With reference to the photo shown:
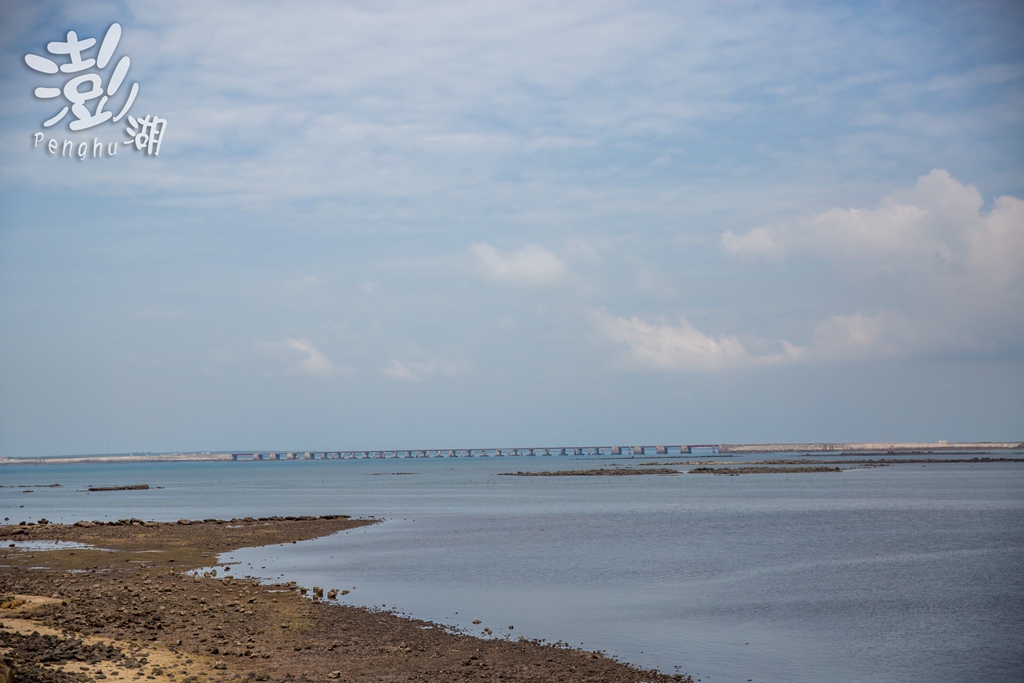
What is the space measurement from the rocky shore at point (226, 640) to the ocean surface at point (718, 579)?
202 cm

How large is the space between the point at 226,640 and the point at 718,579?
19045mm

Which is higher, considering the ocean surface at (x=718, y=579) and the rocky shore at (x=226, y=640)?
the rocky shore at (x=226, y=640)

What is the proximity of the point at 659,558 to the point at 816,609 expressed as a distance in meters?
12.6

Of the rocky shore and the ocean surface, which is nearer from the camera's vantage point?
the rocky shore

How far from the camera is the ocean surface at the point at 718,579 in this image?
21953 millimetres

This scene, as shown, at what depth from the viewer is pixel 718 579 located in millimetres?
33312

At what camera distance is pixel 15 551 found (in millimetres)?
40812

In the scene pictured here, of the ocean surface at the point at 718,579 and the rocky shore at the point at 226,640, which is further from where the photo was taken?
the ocean surface at the point at 718,579

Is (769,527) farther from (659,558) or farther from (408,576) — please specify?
(408,576)

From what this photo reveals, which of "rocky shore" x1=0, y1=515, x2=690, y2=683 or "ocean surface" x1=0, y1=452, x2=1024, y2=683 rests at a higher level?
"rocky shore" x1=0, y1=515, x2=690, y2=683

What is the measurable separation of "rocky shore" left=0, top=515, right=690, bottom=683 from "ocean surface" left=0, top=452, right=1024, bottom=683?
6.61 feet

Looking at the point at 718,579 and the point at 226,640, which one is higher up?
the point at 226,640

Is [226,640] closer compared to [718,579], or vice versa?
[226,640]

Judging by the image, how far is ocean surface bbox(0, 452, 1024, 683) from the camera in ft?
72.0
